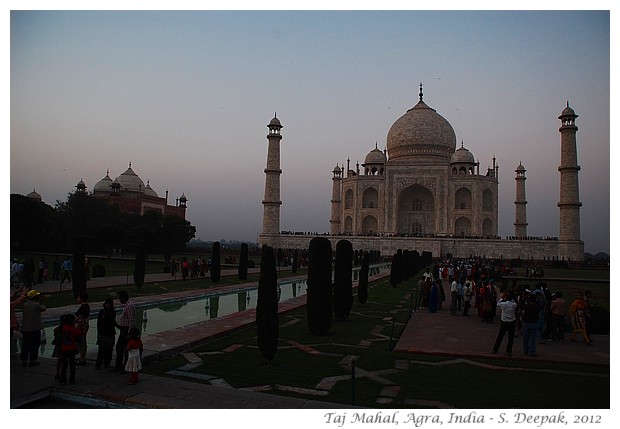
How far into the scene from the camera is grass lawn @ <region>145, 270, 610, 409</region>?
456cm

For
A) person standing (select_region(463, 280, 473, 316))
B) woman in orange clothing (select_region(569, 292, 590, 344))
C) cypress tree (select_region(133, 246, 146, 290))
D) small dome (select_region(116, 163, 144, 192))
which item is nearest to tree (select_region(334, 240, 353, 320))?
person standing (select_region(463, 280, 473, 316))

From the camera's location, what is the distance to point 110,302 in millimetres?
5375

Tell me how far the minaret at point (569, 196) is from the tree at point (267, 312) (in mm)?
27986

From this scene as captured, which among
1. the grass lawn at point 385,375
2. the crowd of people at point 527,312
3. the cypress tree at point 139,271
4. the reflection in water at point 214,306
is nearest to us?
the grass lawn at point 385,375

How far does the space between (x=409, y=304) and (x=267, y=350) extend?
6942 mm

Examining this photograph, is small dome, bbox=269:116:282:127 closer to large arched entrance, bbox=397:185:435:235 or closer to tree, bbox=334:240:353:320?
large arched entrance, bbox=397:185:435:235

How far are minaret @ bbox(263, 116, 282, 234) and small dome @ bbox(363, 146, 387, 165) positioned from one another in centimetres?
1169

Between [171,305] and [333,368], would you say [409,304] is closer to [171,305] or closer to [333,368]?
[171,305]

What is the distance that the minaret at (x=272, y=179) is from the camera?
113 ft

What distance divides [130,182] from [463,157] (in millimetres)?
31111

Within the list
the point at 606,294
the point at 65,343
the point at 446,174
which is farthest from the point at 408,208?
the point at 65,343

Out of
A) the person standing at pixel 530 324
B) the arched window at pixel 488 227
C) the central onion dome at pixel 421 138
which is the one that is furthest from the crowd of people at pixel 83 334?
the central onion dome at pixel 421 138

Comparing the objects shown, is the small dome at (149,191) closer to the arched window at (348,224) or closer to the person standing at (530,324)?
the arched window at (348,224)

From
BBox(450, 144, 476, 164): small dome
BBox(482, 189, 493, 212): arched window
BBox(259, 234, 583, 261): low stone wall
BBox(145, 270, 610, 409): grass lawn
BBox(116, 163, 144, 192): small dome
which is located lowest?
BBox(145, 270, 610, 409): grass lawn
